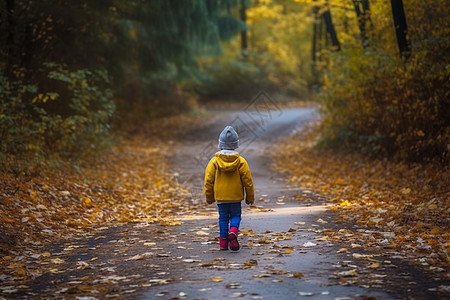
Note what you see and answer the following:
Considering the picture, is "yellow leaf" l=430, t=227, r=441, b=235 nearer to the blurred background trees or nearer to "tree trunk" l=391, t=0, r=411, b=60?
the blurred background trees

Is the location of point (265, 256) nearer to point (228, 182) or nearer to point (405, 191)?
point (228, 182)

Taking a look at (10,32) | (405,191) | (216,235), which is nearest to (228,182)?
(216,235)

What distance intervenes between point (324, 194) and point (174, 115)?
1972 centimetres

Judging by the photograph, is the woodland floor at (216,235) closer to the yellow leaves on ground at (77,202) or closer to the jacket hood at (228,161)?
the yellow leaves on ground at (77,202)

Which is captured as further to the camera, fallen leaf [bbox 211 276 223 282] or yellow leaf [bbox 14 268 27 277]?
yellow leaf [bbox 14 268 27 277]

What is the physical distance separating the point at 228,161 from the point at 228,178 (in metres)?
0.22

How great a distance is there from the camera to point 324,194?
12984 mm

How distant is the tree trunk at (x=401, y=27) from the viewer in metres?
14.3

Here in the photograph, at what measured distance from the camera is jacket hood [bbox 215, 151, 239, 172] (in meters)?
7.81

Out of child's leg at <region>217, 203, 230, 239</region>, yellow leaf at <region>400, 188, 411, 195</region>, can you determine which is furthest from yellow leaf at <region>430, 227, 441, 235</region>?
yellow leaf at <region>400, 188, 411, 195</region>

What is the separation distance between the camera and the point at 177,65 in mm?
25156

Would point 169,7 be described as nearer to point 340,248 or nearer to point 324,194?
point 324,194

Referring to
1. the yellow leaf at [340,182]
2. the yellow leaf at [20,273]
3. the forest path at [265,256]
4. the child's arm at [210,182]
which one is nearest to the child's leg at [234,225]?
the forest path at [265,256]

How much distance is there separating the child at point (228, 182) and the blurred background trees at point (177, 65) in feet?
19.2
